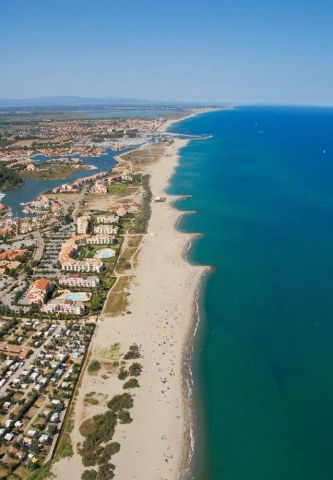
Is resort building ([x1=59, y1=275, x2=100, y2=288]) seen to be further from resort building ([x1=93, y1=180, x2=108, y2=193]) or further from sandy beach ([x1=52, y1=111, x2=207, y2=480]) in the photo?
resort building ([x1=93, y1=180, x2=108, y2=193])

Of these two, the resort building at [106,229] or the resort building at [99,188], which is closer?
the resort building at [106,229]

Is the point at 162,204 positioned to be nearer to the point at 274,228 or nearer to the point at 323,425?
the point at 274,228

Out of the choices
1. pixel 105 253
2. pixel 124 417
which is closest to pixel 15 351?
pixel 124 417

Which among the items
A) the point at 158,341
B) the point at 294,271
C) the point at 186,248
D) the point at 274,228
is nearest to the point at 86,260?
the point at 186,248

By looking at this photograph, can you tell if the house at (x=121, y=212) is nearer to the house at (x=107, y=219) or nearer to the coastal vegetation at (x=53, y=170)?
the house at (x=107, y=219)

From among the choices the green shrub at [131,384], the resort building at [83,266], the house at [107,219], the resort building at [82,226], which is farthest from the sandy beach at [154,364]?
the resort building at [82,226]

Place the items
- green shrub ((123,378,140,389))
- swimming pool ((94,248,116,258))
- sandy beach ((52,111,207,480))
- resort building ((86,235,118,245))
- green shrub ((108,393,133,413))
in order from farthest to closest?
resort building ((86,235,118,245)) → swimming pool ((94,248,116,258)) → green shrub ((123,378,140,389)) → green shrub ((108,393,133,413)) → sandy beach ((52,111,207,480))

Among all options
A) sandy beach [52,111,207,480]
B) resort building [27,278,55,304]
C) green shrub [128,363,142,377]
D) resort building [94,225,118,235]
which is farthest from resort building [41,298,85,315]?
resort building [94,225,118,235]
